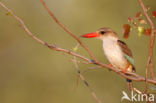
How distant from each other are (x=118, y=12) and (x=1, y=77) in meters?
3.93

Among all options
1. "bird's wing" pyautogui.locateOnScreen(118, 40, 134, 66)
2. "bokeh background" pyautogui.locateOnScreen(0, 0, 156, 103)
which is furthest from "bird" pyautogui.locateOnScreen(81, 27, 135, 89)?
"bokeh background" pyautogui.locateOnScreen(0, 0, 156, 103)

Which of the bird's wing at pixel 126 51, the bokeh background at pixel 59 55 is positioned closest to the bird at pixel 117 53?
the bird's wing at pixel 126 51

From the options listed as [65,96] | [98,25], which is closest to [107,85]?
[65,96]

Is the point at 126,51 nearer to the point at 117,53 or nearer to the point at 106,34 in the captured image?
the point at 117,53

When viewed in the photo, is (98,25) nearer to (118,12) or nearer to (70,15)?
(118,12)

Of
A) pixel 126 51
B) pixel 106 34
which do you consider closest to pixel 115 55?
pixel 126 51

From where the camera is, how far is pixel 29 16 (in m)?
14.0

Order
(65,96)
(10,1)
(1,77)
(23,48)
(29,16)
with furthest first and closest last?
1. (10,1)
2. (29,16)
3. (23,48)
4. (1,77)
5. (65,96)

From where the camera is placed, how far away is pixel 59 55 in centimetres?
1143

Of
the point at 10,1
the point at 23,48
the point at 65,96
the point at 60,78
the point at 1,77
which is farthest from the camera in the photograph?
the point at 10,1

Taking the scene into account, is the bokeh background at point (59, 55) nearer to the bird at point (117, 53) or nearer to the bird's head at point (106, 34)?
the bird's head at point (106, 34)

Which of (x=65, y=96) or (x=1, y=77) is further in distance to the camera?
(x=1, y=77)

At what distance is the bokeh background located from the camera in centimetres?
1019

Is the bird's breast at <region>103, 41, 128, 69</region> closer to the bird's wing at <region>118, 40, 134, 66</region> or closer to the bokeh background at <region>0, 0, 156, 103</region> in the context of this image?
the bird's wing at <region>118, 40, 134, 66</region>
